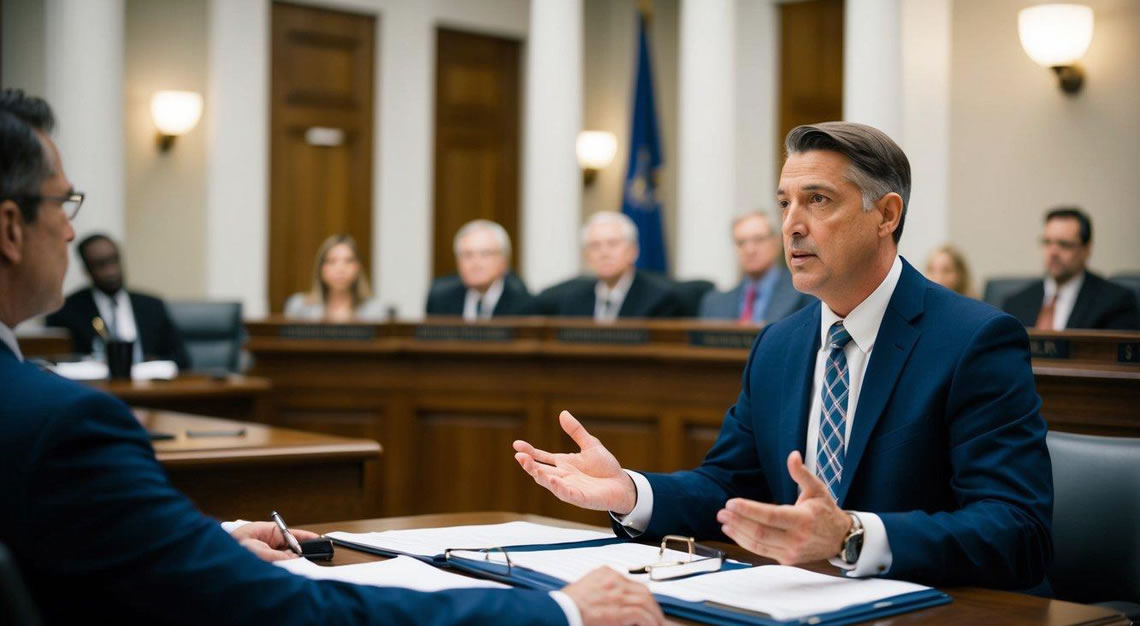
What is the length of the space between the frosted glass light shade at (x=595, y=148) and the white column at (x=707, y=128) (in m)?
2.52

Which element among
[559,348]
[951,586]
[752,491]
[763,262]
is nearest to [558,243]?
[763,262]

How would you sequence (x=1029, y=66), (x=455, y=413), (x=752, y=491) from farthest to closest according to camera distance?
1. (x=1029, y=66)
2. (x=455, y=413)
3. (x=752, y=491)

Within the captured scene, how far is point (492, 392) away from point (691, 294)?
188cm

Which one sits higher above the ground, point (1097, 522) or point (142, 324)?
point (142, 324)

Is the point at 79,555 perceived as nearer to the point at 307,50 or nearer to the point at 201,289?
the point at 201,289

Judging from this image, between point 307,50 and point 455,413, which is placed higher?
point 307,50

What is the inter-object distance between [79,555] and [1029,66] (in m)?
8.25

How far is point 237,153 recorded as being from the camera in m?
9.07

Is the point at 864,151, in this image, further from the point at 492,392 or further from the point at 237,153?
the point at 237,153

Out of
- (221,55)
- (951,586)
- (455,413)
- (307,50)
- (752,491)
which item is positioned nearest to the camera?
(951,586)

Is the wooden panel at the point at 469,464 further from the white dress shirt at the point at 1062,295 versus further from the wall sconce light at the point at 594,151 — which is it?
the wall sconce light at the point at 594,151

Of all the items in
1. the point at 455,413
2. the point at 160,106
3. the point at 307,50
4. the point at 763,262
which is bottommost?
the point at 455,413

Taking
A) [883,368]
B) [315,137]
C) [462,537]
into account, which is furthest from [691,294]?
[462,537]

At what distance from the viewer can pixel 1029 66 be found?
827cm
